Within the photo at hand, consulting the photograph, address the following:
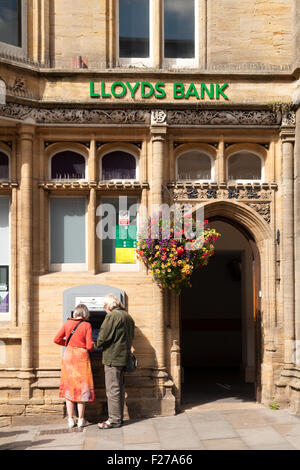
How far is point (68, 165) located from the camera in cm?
913

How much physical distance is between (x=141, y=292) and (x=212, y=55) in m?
3.92

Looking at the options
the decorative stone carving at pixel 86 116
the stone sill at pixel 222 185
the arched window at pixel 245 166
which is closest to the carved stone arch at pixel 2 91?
the decorative stone carving at pixel 86 116

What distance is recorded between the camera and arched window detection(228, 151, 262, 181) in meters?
9.26

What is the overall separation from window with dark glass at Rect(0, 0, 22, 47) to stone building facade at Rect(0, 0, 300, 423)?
0.8 inches

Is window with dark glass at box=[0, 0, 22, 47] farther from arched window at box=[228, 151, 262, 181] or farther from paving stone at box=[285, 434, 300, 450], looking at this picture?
paving stone at box=[285, 434, 300, 450]

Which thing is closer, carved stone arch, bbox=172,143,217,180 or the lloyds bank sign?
the lloyds bank sign

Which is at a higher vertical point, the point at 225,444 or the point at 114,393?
the point at 114,393

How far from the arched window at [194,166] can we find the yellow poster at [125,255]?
1426 millimetres

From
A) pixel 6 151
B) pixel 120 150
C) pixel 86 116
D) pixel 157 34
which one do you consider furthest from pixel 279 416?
pixel 157 34

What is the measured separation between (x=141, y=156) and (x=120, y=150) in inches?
15.0

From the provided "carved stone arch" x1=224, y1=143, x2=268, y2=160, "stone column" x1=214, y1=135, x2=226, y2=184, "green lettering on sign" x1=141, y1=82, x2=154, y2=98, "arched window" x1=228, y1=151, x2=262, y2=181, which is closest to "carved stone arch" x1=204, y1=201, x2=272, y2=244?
"stone column" x1=214, y1=135, x2=226, y2=184

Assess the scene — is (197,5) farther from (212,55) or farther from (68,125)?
(68,125)

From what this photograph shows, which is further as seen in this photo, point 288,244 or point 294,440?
point 288,244

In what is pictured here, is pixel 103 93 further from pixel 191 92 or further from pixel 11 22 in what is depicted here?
pixel 11 22
